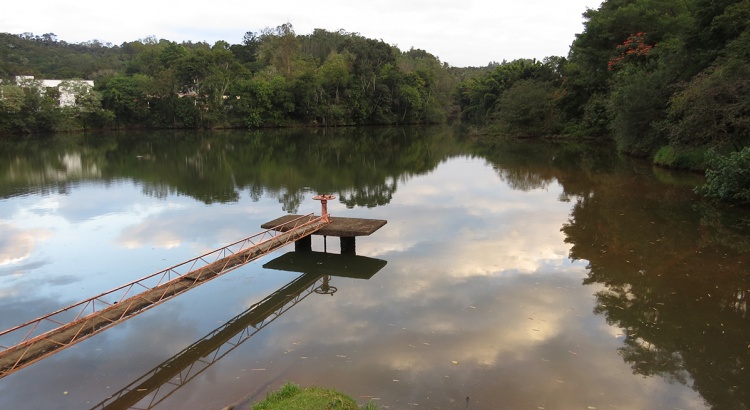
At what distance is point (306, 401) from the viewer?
16.3 feet

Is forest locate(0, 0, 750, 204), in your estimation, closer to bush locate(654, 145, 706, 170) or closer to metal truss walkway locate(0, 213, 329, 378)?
bush locate(654, 145, 706, 170)

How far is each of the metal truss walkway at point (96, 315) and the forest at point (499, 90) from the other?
13.7 m

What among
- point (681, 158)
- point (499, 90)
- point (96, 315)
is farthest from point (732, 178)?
point (499, 90)

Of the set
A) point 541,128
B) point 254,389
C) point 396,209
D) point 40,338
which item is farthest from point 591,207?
point 541,128

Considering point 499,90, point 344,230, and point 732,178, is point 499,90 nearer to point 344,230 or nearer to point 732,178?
point 732,178

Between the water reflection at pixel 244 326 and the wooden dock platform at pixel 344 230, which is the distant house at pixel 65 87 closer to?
the wooden dock platform at pixel 344 230

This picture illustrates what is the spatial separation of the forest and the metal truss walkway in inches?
538

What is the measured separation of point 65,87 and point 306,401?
196 feet

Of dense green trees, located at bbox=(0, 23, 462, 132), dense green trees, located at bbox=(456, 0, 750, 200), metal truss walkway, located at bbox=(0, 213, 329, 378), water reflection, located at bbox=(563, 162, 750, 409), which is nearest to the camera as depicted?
metal truss walkway, located at bbox=(0, 213, 329, 378)

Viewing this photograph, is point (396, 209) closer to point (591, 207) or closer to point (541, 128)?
point (591, 207)

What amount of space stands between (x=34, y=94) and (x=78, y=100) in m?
4.24

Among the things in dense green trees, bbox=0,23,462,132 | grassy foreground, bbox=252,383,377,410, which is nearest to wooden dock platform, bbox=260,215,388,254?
grassy foreground, bbox=252,383,377,410

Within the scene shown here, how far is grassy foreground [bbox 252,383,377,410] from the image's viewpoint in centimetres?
489

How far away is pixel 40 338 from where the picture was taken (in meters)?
5.95
